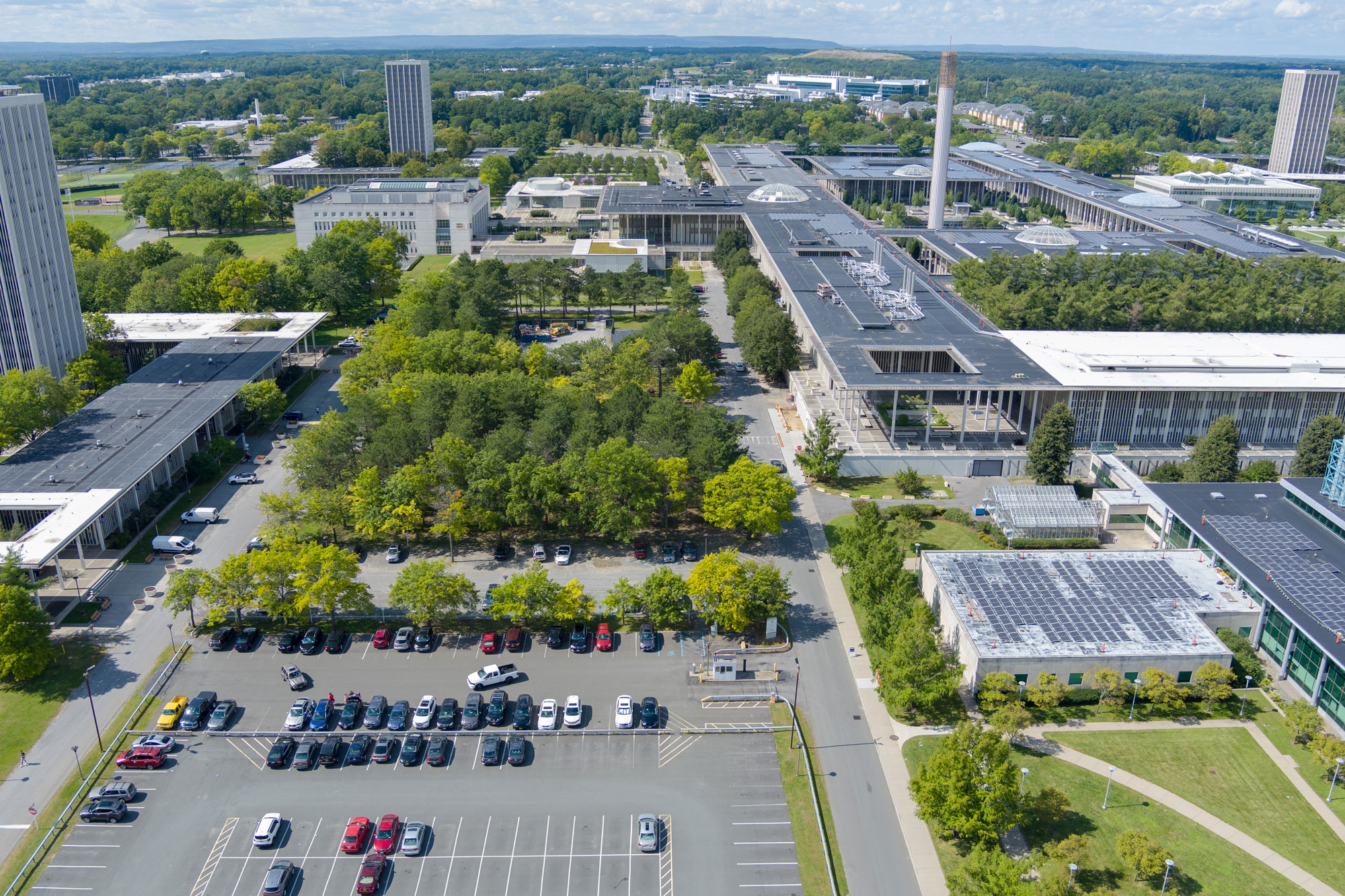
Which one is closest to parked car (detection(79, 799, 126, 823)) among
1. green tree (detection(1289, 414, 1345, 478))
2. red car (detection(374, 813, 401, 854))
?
red car (detection(374, 813, 401, 854))

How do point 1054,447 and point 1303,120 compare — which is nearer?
point 1054,447

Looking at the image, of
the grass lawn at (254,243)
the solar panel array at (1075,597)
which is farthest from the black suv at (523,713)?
the grass lawn at (254,243)

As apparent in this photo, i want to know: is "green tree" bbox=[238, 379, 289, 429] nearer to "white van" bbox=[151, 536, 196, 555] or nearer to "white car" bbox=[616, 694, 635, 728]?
"white van" bbox=[151, 536, 196, 555]

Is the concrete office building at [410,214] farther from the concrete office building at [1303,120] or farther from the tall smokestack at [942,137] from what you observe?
the concrete office building at [1303,120]

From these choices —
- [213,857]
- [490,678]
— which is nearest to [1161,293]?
[490,678]

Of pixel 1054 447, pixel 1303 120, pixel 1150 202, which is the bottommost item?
pixel 1054 447

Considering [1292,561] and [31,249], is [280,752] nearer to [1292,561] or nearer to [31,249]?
[1292,561]
